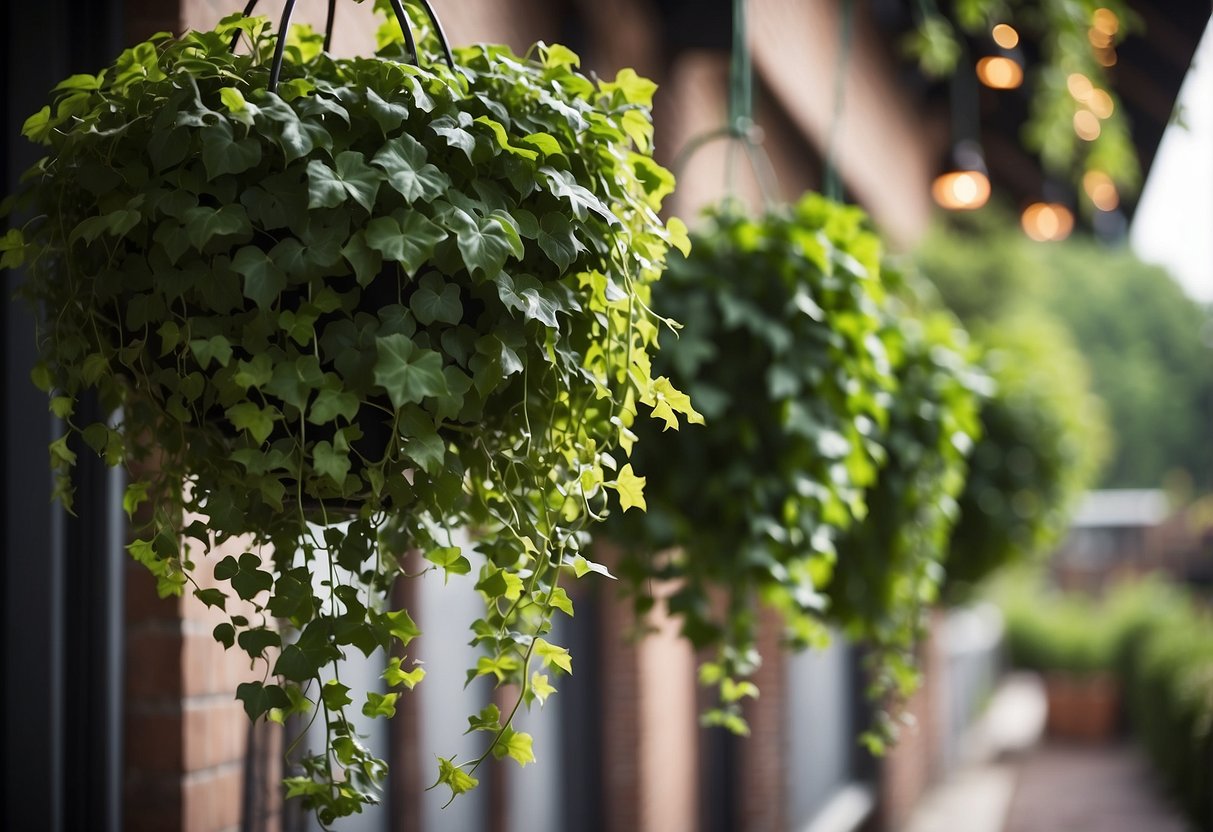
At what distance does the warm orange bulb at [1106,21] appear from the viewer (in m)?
2.58

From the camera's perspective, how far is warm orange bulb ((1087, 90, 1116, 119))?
2.82m

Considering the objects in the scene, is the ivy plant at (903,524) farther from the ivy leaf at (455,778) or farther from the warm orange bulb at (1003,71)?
the warm orange bulb at (1003,71)

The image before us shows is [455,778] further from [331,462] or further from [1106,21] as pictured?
[1106,21]

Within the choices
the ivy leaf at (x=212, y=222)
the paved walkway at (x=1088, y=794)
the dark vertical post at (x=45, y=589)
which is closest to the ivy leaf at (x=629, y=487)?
the ivy leaf at (x=212, y=222)

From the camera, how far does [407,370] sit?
2.84ft

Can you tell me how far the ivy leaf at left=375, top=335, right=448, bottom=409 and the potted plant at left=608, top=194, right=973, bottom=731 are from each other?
777mm

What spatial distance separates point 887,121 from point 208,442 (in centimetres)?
542

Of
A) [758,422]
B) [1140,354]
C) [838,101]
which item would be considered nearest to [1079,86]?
[838,101]

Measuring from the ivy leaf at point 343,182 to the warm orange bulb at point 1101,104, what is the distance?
236 cm

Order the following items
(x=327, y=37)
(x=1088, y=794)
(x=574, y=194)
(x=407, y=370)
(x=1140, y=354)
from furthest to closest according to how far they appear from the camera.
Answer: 1. (x=1140, y=354)
2. (x=1088, y=794)
3. (x=327, y=37)
4. (x=574, y=194)
5. (x=407, y=370)

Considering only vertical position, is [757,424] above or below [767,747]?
above

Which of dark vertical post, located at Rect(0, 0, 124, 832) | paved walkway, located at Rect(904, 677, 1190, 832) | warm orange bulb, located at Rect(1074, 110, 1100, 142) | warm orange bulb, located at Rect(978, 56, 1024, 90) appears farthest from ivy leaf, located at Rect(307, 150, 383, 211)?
paved walkway, located at Rect(904, 677, 1190, 832)

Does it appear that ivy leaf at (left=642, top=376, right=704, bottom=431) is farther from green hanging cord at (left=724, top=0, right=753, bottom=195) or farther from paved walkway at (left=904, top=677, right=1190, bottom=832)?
paved walkway at (left=904, top=677, right=1190, bottom=832)

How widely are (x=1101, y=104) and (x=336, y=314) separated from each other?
2.61 m
